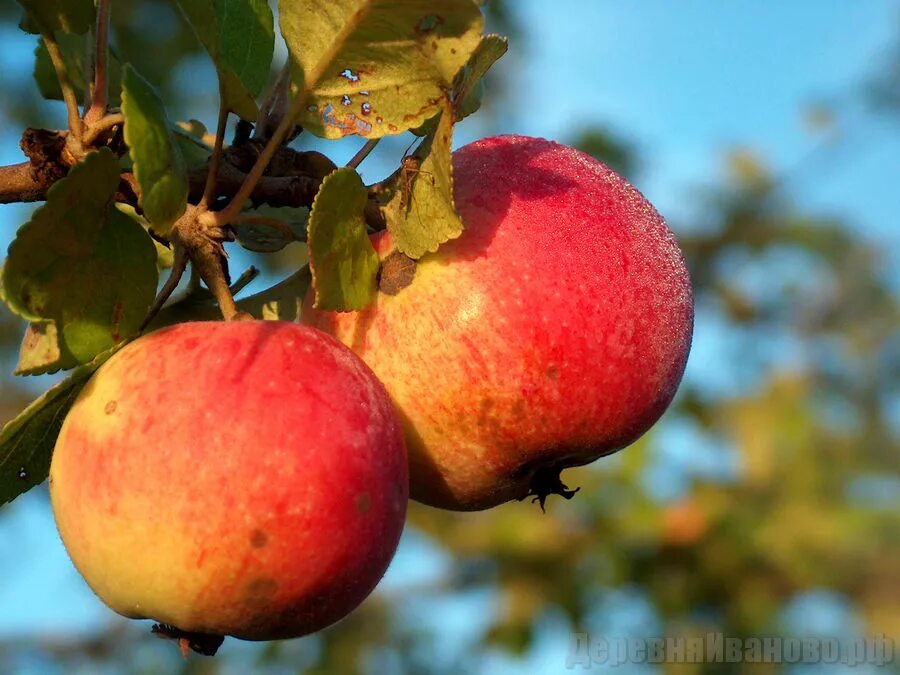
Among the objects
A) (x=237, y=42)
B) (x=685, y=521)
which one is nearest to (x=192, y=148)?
(x=237, y=42)

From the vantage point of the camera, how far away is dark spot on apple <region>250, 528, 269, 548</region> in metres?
0.94

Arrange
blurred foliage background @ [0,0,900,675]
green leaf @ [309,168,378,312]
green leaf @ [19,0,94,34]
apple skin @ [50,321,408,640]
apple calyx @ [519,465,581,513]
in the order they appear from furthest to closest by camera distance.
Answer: blurred foliage background @ [0,0,900,675] → apple calyx @ [519,465,581,513] → green leaf @ [19,0,94,34] → green leaf @ [309,168,378,312] → apple skin @ [50,321,408,640]

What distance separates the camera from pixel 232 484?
36.5 inches

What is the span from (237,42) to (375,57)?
0.16 m

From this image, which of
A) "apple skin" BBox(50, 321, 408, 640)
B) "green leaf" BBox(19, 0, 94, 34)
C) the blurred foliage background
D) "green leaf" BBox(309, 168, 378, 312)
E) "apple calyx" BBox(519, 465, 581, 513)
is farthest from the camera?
the blurred foliage background

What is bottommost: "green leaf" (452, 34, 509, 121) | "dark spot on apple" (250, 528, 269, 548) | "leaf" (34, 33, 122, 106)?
"dark spot on apple" (250, 528, 269, 548)

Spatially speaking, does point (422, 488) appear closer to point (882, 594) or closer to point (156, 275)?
point (156, 275)

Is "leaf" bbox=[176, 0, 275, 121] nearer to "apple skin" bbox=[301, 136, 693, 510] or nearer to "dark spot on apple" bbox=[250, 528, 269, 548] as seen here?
"apple skin" bbox=[301, 136, 693, 510]

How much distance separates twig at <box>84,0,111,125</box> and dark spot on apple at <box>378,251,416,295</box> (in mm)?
364

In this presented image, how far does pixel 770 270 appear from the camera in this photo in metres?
5.27

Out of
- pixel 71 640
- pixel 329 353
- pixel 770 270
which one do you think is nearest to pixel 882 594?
pixel 770 270

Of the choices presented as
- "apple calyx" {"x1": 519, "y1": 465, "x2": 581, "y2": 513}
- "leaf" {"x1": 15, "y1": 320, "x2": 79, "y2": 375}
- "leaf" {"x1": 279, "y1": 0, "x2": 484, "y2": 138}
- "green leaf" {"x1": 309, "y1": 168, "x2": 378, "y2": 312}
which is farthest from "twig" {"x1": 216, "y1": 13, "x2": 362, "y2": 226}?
"apple calyx" {"x1": 519, "y1": 465, "x2": 581, "y2": 513}

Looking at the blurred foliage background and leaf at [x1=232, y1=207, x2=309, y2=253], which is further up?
leaf at [x1=232, y1=207, x2=309, y2=253]

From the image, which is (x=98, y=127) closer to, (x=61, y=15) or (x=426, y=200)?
(x=61, y=15)
